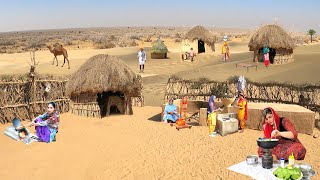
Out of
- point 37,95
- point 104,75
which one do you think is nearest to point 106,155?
point 104,75

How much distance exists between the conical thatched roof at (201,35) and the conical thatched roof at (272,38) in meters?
6.52

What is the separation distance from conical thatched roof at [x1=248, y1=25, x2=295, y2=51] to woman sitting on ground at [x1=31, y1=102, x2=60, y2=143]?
15986mm

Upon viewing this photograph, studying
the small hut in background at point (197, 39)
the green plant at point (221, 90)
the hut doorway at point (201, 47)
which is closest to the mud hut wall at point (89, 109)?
the green plant at point (221, 90)

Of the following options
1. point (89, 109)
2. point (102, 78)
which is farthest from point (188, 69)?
point (102, 78)

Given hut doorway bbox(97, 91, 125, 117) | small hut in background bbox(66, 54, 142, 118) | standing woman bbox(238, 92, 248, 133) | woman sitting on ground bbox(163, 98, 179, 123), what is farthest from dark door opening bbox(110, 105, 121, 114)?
standing woman bbox(238, 92, 248, 133)

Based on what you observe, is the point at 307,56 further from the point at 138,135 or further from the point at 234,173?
the point at 234,173

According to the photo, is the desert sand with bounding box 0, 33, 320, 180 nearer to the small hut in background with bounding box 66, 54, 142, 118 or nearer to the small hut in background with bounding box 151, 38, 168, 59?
the small hut in background with bounding box 66, 54, 142, 118

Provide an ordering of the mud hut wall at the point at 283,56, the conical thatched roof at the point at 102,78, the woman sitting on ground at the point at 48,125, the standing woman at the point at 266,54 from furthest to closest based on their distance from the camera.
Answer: the mud hut wall at the point at 283,56 → the standing woman at the point at 266,54 → the conical thatched roof at the point at 102,78 → the woman sitting on ground at the point at 48,125

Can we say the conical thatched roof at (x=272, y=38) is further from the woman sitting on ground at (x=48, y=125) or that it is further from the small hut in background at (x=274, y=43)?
the woman sitting on ground at (x=48, y=125)

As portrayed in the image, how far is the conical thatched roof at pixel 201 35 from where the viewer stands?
1151 inches

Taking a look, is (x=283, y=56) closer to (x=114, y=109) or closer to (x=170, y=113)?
(x=114, y=109)

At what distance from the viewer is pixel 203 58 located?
1113 inches

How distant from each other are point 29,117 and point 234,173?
24.4ft

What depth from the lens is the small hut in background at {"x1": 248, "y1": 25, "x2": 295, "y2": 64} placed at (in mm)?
21969
